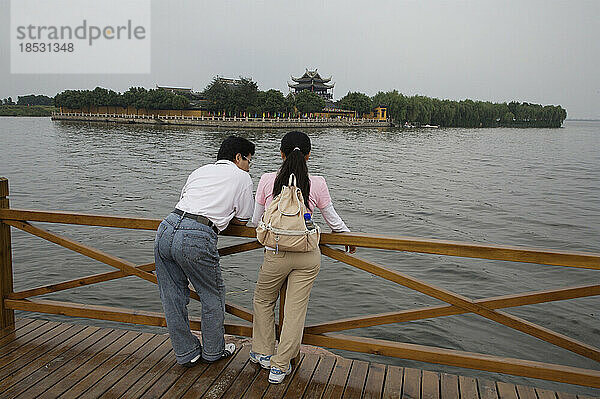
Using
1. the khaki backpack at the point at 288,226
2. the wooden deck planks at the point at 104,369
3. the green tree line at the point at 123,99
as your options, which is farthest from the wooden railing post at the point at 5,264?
the green tree line at the point at 123,99

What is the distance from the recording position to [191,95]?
89.9 metres

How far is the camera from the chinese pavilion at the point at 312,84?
9425 cm

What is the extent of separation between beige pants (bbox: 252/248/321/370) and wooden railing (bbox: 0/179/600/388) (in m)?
0.16

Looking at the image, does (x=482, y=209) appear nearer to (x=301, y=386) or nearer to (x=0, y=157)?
(x=301, y=386)

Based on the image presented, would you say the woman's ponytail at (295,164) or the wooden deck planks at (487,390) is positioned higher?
the woman's ponytail at (295,164)

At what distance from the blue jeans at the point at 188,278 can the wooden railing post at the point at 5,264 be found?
134cm

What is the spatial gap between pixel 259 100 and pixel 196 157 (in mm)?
48466

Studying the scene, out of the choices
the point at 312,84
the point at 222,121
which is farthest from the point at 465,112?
the point at 222,121

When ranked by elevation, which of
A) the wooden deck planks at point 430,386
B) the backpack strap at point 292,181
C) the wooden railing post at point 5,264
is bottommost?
the wooden deck planks at point 430,386

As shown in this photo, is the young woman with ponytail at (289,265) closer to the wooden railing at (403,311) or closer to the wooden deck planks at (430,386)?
the wooden railing at (403,311)

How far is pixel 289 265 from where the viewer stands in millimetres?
2900

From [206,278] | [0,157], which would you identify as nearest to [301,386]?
[206,278]

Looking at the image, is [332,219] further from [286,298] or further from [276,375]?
[276,375]

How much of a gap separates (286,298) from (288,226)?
51cm
